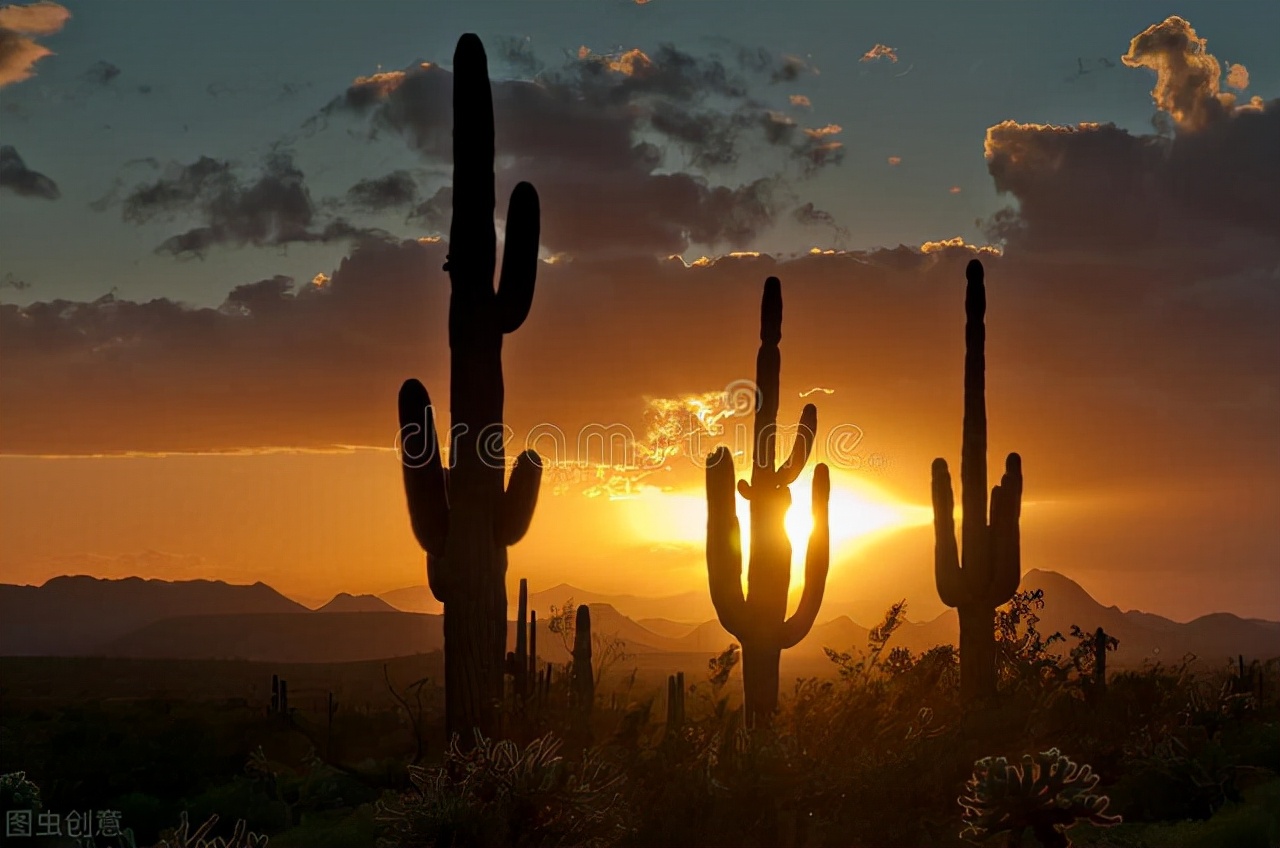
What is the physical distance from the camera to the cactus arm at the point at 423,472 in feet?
44.7

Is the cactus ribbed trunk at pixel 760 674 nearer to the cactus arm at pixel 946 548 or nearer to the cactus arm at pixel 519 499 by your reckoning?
the cactus arm at pixel 946 548

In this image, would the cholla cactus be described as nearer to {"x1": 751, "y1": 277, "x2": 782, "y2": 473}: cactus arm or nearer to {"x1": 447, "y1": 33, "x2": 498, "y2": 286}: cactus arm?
{"x1": 447, "y1": 33, "x2": 498, "y2": 286}: cactus arm

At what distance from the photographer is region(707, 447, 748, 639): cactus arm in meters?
20.0

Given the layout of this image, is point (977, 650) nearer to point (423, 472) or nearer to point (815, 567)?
point (815, 567)

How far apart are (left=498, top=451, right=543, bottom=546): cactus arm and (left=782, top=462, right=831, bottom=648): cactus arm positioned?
7.19 m

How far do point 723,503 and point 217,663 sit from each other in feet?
245

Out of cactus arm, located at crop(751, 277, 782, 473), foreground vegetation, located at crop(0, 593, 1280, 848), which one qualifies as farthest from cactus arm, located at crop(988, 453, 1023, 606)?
cactus arm, located at crop(751, 277, 782, 473)

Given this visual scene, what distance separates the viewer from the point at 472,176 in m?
14.5

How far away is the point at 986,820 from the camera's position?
843cm

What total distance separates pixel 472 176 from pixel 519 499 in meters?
3.72

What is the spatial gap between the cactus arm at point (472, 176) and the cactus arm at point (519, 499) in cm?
204

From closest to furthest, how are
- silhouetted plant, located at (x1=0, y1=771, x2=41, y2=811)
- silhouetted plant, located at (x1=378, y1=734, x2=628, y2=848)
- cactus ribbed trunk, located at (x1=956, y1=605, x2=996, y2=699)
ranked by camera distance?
silhouetted plant, located at (x1=378, y1=734, x2=628, y2=848) → silhouetted plant, located at (x1=0, y1=771, x2=41, y2=811) → cactus ribbed trunk, located at (x1=956, y1=605, x2=996, y2=699)

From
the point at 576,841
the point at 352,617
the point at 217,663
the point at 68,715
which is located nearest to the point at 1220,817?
the point at 576,841

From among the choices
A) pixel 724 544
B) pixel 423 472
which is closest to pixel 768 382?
pixel 724 544
